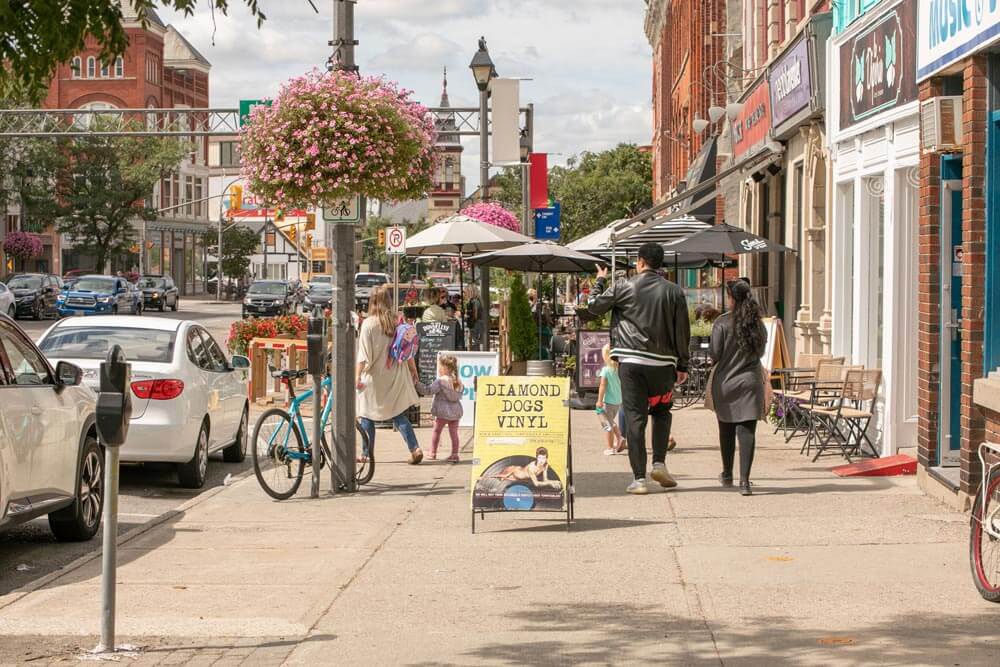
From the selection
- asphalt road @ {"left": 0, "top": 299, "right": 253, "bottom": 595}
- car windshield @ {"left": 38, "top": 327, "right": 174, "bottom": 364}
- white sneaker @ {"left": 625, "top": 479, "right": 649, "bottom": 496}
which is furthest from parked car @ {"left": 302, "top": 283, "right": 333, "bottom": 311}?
white sneaker @ {"left": 625, "top": 479, "right": 649, "bottom": 496}

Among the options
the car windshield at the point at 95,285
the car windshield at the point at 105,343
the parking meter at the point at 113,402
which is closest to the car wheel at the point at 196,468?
the car windshield at the point at 105,343

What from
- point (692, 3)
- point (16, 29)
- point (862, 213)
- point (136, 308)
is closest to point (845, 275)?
point (862, 213)

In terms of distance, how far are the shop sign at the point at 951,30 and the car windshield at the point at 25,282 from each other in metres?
41.8

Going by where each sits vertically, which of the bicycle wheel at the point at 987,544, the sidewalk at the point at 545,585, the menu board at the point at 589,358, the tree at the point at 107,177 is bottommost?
the sidewalk at the point at 545,585

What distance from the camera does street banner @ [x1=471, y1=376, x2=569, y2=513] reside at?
9.84 m

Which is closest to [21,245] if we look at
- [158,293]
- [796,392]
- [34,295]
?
[158,293]

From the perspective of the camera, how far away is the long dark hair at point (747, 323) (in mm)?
11312

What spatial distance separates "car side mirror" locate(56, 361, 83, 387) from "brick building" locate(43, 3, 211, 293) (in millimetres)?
70175

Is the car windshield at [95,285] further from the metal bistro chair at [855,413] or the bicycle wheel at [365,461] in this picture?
the metal bistro chair at [855,413]

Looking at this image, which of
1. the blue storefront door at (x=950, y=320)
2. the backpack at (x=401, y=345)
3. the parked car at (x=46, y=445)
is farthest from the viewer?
the backpack at (x=401, y=345)

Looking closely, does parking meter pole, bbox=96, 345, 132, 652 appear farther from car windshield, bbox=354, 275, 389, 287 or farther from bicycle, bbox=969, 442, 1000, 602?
car windshield, bbox=354, 275, 389, 287

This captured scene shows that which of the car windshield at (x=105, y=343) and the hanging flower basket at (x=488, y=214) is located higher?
the hanging flower basket at (x=488, y=214)

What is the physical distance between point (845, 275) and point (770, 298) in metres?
7.24

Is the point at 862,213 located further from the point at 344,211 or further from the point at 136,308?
the point at 136,308
